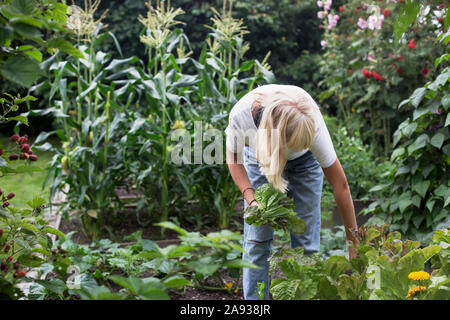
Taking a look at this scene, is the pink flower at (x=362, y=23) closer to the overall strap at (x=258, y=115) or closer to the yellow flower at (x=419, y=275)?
the overall strap at (x=258, y=115)

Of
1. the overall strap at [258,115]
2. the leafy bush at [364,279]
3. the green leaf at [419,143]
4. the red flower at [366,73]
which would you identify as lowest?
the leafy bush at [364,279]

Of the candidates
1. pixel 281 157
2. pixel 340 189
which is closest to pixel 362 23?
pixel 340 189

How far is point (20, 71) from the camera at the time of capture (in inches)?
40.1

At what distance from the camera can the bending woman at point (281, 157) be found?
194cm

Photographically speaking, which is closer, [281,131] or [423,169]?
[281,131]

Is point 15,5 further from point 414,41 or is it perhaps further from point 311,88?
point 311,88

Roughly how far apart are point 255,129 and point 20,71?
143cm

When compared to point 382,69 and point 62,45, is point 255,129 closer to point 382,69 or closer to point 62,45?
point 62,45

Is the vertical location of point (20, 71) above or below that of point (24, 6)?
below

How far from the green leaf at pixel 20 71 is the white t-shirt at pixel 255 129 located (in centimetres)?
125

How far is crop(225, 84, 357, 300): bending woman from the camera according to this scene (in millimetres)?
1939

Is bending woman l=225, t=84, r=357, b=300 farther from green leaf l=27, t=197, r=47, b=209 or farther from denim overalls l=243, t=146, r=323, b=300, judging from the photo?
green leaf l=27, t=197, r=47, b=209

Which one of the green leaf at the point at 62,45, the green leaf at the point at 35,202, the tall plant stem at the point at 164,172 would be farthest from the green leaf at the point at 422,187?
the green leaf at the point at 62,45
